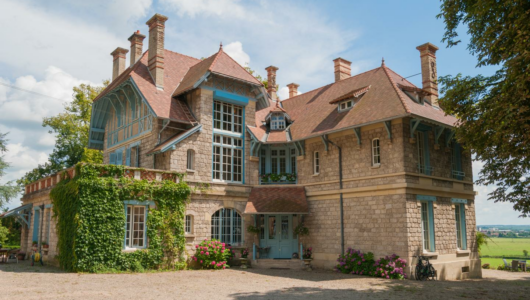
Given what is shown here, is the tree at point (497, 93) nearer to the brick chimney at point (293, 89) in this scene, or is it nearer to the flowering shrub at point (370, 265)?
the flowering shrub at point (370, 265)

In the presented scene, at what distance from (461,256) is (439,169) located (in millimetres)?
3749

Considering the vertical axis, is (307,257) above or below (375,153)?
below

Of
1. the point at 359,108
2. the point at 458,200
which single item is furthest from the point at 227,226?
A: the point at 458,200

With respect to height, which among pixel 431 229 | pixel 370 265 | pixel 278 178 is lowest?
pixel 370 265

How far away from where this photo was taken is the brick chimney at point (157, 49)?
2034 centimetres

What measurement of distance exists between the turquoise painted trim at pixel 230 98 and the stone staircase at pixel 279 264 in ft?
24.1

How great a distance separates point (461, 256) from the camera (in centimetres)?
1806

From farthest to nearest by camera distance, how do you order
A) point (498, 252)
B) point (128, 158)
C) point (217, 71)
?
point (498, 252) < point (128, 158) < point (217, 71)

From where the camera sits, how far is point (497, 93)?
11547 mm

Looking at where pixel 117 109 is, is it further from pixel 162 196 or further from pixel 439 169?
pixel 439 169

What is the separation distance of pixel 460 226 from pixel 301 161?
24.5ft

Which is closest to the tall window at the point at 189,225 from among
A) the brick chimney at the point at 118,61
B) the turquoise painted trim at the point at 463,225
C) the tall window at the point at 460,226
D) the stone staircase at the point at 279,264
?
the stone staircase at the point at 279,264

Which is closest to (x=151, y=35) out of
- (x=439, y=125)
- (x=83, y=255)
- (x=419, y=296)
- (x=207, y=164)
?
(x=207, y=164)

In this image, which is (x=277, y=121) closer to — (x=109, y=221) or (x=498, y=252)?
(x=109, y=221)
